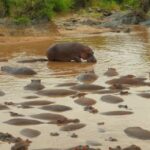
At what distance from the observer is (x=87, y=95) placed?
35.5 ft

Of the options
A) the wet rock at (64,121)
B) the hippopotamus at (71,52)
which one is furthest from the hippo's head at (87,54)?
the wet rock at (64,121)

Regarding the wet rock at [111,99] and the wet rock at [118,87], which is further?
the wet rock at [118,87]

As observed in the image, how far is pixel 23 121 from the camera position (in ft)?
29.0

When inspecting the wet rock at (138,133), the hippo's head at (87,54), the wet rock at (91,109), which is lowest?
the hippo's head at (87,54)

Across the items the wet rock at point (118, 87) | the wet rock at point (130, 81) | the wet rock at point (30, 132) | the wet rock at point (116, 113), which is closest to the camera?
the wet rock at point (30, 132)

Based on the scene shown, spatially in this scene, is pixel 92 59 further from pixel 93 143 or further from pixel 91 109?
pixel 93 143

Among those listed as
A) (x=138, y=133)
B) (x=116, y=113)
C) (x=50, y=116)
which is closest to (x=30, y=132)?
(x=50, y=116)

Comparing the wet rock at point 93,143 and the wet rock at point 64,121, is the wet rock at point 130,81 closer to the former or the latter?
the wet rock at point 64,121

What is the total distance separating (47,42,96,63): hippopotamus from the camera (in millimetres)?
16031

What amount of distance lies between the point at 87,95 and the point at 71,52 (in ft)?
17.7

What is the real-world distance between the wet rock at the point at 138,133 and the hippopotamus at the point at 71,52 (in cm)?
772

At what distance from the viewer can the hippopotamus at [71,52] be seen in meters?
16.0

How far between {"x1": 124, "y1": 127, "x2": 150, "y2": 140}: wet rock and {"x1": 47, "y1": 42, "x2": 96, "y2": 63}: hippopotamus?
25.3 feet

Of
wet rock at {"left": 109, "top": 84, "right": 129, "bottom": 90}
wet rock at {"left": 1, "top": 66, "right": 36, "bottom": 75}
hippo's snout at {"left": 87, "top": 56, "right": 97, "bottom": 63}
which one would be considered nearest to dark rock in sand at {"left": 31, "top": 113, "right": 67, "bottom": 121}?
wet rock at {"left": 109, "top": 84, "right": 129, "bottom": 90}
